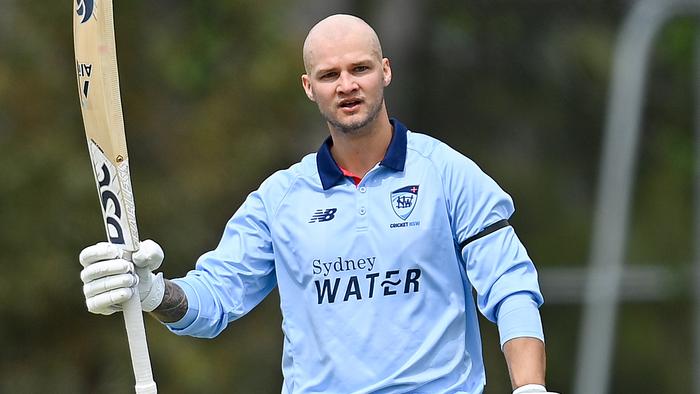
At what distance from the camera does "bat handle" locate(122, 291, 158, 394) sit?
5.56 metres

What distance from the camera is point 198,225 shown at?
13.5 m

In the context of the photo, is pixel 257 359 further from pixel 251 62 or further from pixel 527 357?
pixel 527 357

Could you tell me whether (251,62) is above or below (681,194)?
above

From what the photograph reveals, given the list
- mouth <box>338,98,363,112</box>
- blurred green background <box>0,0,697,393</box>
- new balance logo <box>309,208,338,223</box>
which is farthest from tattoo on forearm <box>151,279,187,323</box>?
blurred green background <box>0,0,697,393</box>

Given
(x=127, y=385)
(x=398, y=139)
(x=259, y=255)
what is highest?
(x=398, y=139)

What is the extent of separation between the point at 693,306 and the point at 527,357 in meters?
12.1

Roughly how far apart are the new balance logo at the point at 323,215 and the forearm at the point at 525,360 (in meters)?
0.84

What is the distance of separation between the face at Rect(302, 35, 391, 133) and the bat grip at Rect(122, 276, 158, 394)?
1026mm

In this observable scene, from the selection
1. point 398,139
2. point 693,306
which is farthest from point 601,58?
point 398,139

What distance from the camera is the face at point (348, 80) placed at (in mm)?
5789

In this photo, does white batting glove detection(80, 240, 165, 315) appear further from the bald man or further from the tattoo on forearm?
the tattoo on forearm

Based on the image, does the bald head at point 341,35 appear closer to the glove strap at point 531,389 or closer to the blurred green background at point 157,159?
the glove strap at point 531,389

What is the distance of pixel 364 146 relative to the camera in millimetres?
5945

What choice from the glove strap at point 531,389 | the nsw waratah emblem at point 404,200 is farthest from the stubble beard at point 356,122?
the glove strap at point 531,389
